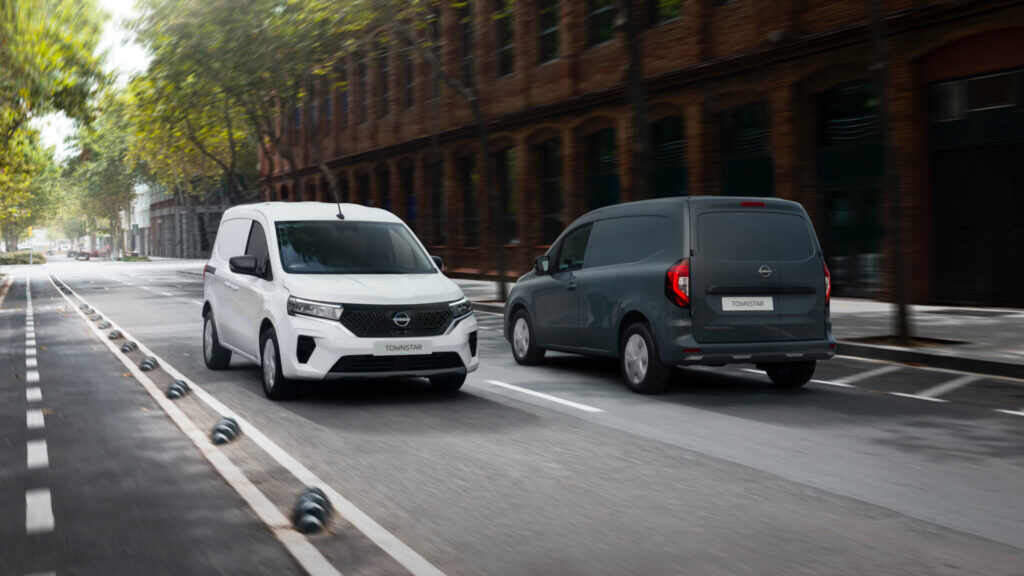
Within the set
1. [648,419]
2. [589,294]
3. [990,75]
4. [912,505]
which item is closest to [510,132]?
[990,75]

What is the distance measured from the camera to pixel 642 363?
9.45 meters

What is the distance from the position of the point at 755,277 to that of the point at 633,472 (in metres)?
3.54

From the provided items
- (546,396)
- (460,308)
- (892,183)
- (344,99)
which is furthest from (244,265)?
(344,99)

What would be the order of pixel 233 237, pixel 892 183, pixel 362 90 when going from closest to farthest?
1. pixel 233 237
2. pixel 892 183
3. pixel 362 90

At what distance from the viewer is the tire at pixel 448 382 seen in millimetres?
9531

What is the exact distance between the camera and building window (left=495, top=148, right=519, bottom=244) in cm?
3141

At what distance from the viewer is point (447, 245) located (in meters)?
36.1

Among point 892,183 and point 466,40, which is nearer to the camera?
point 892,183

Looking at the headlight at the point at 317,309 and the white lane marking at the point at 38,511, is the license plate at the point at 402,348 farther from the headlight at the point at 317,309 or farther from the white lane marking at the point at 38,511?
the white lane marking at the point at 38,511

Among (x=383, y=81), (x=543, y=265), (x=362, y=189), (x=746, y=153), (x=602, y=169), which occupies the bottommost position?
(x=543, y=265)

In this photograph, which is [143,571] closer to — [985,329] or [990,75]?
[985,329]

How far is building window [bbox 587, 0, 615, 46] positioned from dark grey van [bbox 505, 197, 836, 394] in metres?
17.5

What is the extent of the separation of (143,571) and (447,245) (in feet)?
105

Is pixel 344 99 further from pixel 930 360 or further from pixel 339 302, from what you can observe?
pixel 339 302
